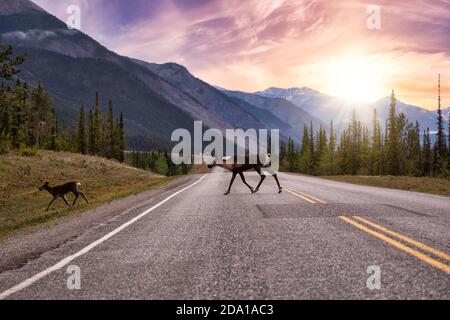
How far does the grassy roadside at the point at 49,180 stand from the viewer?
17.7 m

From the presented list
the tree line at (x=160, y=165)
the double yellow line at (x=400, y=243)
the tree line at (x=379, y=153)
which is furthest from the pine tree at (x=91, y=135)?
the double yellow line at (x=400, y=243)

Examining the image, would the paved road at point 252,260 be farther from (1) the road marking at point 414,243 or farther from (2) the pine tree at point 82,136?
(2) the pine tree at point 82,136

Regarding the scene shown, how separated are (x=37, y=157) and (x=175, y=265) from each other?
3432 cm

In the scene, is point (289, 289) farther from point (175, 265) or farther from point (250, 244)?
point (250, 244)

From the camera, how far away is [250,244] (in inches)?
226

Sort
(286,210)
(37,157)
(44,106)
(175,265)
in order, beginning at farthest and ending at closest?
(44,106)
(37,157)
(286,210)
(175,265)

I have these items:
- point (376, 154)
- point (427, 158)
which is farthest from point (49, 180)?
point (427, 158)

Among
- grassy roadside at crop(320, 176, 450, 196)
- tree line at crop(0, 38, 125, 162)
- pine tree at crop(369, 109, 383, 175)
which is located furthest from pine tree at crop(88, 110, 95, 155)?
grassy roadside at crop(320, 176, 450, 196)

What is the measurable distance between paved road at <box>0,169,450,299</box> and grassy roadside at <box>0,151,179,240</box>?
29.6 feet

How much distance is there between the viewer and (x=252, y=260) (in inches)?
189

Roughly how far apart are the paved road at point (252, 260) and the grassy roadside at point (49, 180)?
9.03 metres

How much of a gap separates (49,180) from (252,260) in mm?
27246
